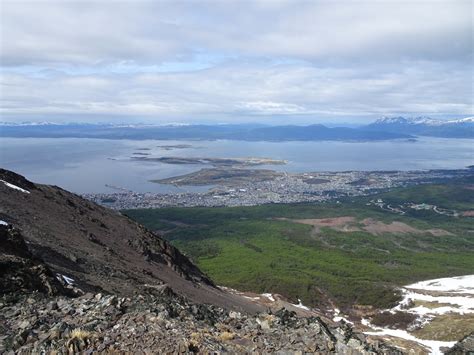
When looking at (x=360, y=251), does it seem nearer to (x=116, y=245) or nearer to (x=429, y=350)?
(x=429, y=350)

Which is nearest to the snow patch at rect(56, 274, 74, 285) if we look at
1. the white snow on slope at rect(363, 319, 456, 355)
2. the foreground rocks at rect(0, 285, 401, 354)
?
the foreground rocks at rect(0, 285, 401, 354)

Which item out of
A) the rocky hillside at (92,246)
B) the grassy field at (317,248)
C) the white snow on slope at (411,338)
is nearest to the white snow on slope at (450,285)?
the grassy field at (317,248)

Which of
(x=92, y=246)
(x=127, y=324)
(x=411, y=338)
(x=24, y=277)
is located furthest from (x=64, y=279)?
(x=411, y=338)

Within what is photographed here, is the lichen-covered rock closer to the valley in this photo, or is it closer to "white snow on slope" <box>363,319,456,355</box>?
"white snow on slope" <box>363,319,456,355</box>

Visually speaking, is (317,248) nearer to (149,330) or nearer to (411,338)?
(411,338)

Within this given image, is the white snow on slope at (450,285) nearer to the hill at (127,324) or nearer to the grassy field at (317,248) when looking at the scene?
the grassy field at (317,248)

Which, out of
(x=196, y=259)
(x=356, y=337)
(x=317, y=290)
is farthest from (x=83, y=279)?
(x=196, y=259)
